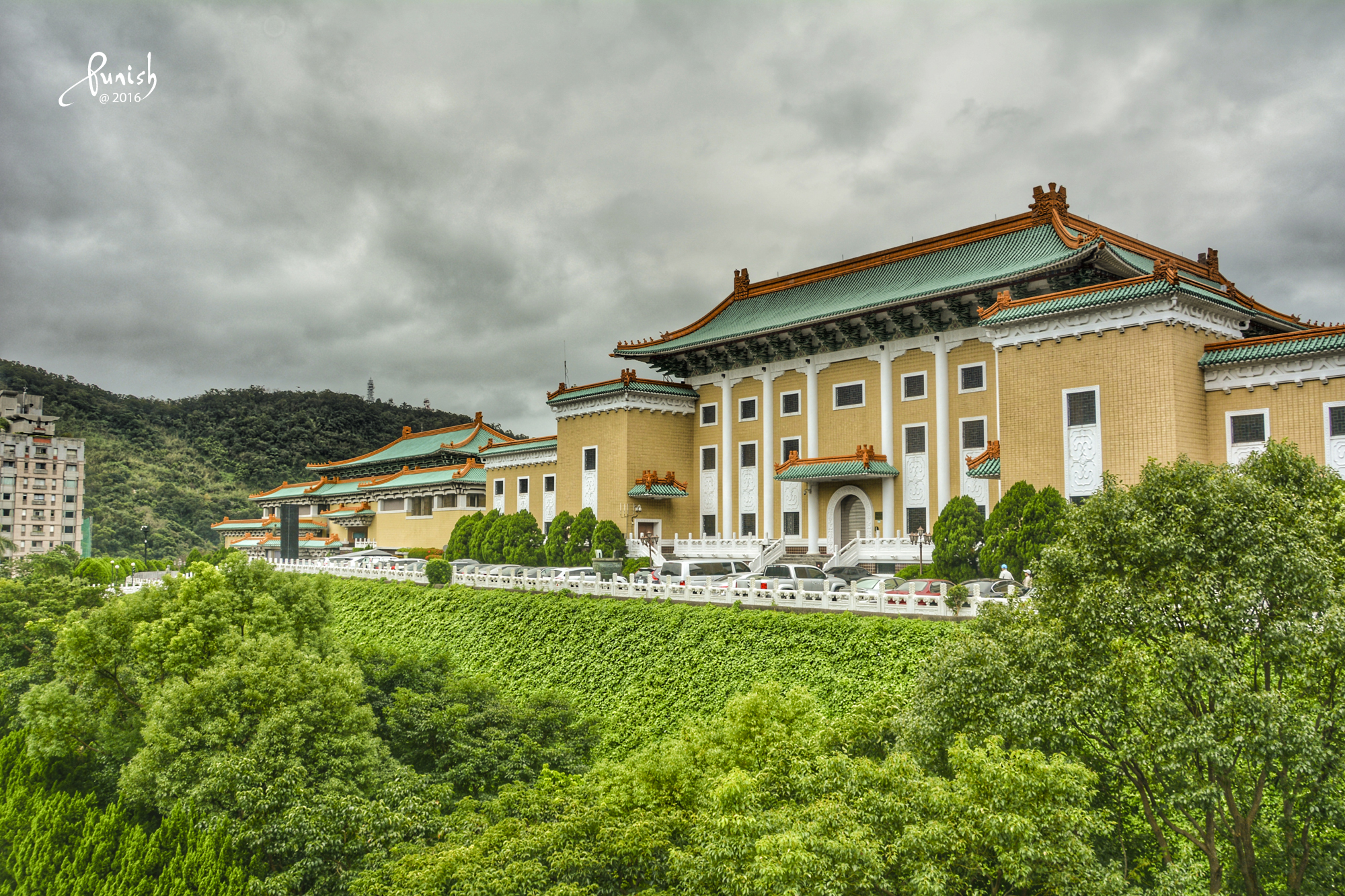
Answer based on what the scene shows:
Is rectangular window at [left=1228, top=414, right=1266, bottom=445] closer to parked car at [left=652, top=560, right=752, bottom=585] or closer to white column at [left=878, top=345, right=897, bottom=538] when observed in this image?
white column at [left=878, top=345, right=897, bottom=538]

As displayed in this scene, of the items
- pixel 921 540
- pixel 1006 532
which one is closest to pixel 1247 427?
pixel 1006 532

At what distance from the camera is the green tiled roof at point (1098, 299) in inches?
806

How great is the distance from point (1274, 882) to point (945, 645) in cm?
428

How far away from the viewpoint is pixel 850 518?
101 feet

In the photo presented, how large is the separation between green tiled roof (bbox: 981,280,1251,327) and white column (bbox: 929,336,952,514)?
4.23 meters

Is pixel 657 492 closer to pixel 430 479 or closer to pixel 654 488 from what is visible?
pixel 654 488

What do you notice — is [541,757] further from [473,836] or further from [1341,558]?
[1341,558]

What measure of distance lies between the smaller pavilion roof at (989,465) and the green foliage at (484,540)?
2017cm

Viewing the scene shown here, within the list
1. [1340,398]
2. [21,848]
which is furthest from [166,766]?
[1340,398]

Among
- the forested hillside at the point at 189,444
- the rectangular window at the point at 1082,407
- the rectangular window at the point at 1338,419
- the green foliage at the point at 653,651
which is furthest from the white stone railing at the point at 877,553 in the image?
the forested hillside at the point at 189,444

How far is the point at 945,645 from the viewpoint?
10.4 meters

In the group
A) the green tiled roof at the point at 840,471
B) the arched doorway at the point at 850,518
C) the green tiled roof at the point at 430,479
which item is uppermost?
the green tiled roof at the point at 430,479

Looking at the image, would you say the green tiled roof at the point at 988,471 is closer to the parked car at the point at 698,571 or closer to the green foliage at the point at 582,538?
the parked car at the point at 698,571

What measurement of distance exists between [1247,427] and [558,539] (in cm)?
2321
